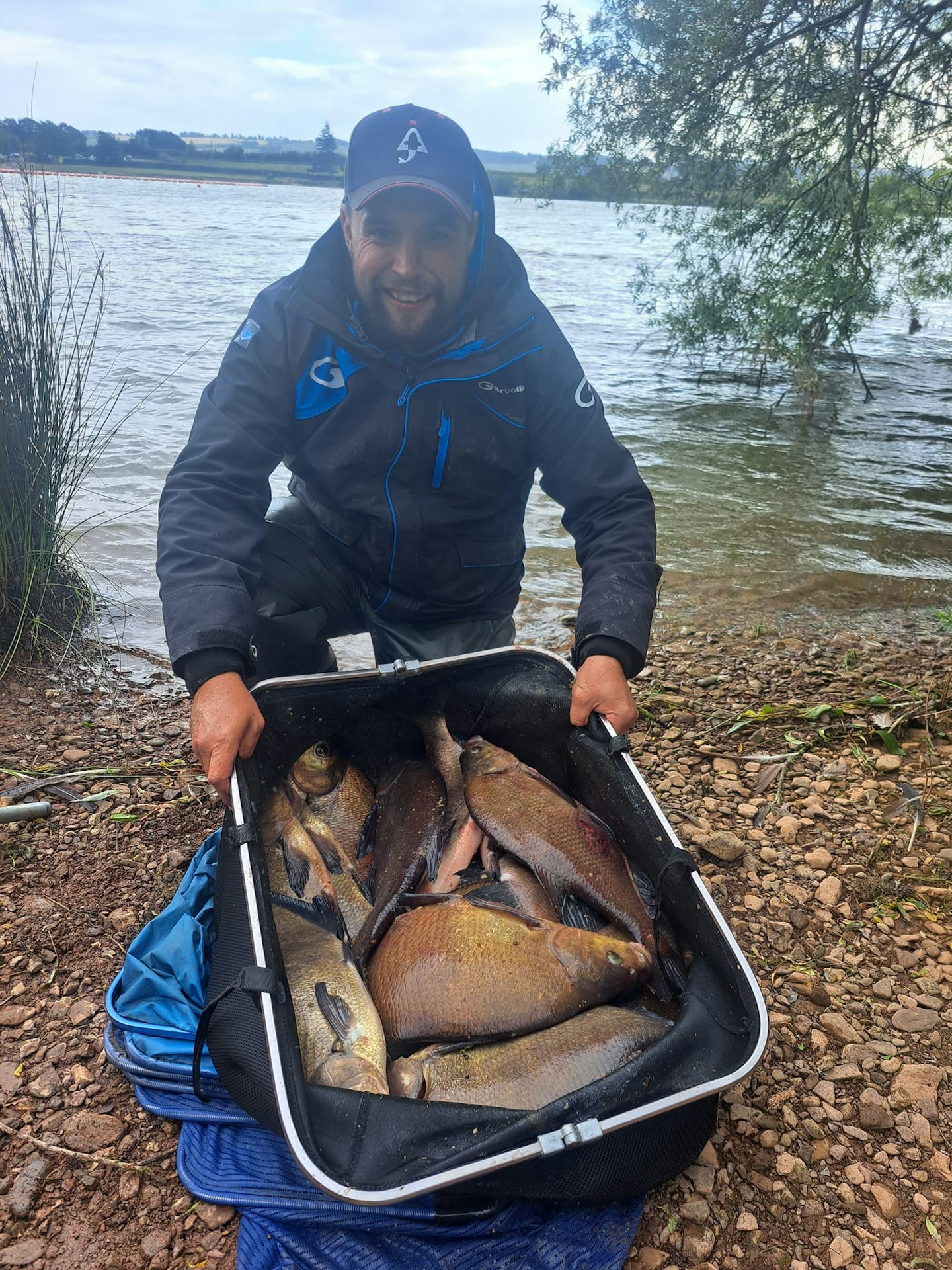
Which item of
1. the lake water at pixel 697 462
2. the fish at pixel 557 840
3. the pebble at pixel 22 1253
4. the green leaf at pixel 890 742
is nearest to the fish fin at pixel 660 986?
the fish at pixel 557 840

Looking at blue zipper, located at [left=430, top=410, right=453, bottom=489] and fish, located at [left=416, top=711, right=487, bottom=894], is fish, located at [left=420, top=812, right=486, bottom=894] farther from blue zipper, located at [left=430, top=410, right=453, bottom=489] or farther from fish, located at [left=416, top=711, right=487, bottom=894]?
blue zipper, located at [left=430, top=410, right=453, bottom=489]

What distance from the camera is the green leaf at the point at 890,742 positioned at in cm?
319

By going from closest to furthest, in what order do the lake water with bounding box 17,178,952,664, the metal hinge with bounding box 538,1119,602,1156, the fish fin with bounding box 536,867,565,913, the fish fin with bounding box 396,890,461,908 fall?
the metal hinge with bounding box 538,1119,602,1156 → the fish fin with bounding box 396,890,461,908 → the fish fin with bounding box 536,867,565,913 → the lake water with bounding box 17,178,952,664

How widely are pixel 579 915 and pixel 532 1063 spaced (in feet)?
1.63

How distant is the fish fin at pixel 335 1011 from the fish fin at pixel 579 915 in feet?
1.81

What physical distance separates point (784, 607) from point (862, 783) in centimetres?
266

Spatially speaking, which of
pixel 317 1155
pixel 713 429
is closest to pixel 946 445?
pixel 713 429

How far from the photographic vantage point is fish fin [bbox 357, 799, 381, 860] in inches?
103

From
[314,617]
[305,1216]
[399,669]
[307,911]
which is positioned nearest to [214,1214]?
[305,1216]

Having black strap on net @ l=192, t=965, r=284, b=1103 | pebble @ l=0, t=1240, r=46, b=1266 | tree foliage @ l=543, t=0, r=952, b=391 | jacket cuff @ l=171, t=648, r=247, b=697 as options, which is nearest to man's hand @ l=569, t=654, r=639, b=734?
jacket cuff @ l=171, t=648, r=247, b=697

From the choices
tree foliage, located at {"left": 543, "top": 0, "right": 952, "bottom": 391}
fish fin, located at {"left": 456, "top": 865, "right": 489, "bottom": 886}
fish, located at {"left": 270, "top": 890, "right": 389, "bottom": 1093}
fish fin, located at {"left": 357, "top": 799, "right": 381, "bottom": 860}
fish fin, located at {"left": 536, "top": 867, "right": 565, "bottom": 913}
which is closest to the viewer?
fish, located at {"left": 270, "top": 890, "right": 389, "bottom": 1093}

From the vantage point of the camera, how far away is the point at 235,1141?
6.20 ft

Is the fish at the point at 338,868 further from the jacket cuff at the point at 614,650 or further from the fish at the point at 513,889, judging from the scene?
the jacket cuff at the point at 614,650

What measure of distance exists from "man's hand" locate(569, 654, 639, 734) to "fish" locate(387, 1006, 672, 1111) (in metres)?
0.81
